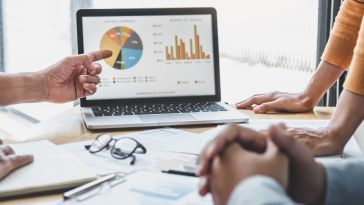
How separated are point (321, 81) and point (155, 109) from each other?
0.51m

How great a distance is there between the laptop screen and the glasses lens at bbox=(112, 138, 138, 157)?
14.3 inches

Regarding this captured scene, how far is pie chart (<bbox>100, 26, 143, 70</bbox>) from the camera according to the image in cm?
151

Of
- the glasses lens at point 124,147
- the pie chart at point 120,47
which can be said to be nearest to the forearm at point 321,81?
the pie chart at point 120,47

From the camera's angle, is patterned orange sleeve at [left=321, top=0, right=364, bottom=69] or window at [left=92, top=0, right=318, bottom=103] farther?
window at [left=92, top=0, right=318, bottom=103]

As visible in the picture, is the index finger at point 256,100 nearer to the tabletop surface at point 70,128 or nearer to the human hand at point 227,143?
the tabletop surface at point 70,128

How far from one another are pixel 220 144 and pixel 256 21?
174 centimetres

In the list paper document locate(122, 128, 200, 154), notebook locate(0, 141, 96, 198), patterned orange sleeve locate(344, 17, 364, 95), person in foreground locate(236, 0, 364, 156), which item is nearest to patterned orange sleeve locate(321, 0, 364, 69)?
person in foreground locate(236, 0, 364, 156)

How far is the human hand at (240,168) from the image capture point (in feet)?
2.23

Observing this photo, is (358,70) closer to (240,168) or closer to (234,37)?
(240,168)

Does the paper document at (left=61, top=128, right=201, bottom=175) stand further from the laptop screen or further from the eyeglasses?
the laptop screen

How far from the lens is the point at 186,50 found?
1556 mm

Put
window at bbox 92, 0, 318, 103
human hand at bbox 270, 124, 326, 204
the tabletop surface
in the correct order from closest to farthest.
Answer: human hand at bbox 270, 124, 326, 204 → the tabletop surface → window at bbox 92, 0, 318, 103

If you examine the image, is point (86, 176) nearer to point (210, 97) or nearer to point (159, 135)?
point (159, 135)

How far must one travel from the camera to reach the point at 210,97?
61.5 inches
